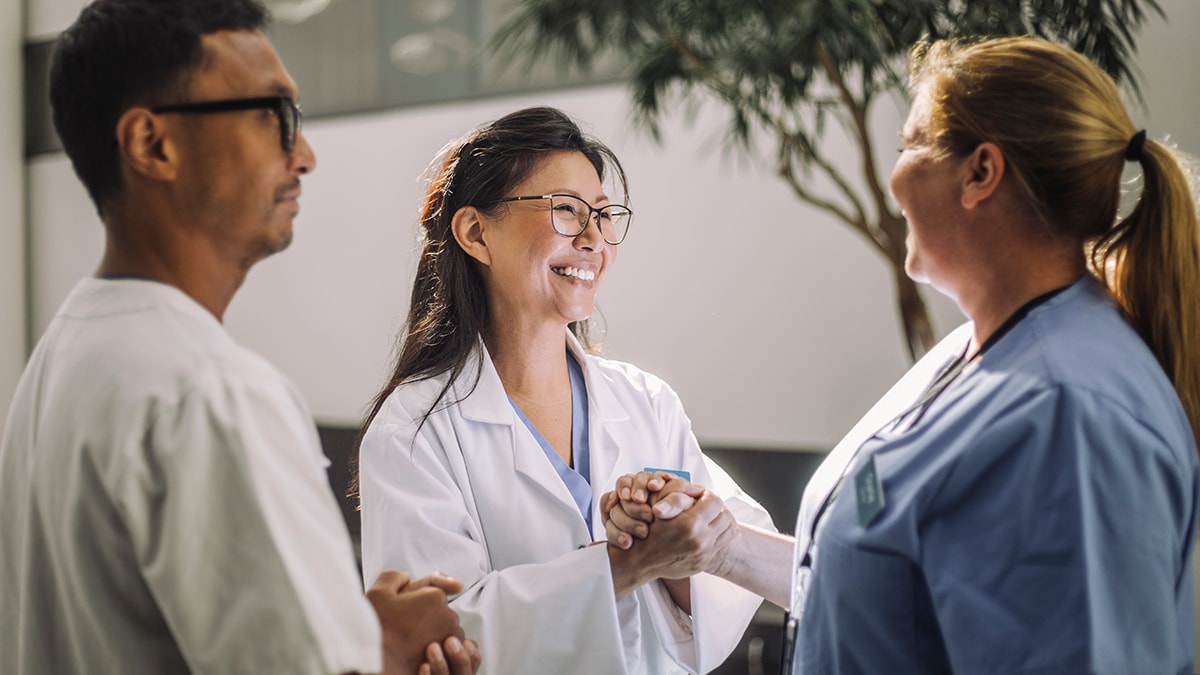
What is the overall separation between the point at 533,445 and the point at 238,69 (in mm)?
882

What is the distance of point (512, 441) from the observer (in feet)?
5.34

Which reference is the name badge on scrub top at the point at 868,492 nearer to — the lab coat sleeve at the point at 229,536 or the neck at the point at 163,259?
the lab coat sleeve at the point at 229,536

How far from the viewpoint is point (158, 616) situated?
861 millimetres

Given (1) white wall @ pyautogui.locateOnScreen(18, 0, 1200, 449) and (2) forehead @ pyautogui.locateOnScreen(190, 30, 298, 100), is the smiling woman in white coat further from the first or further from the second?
(1) white wall @ pyautogui.locateOnScreen(18, 0, 1200, 449)

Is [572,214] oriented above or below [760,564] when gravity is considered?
above

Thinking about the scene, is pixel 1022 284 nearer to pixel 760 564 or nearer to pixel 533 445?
pixel 760 564

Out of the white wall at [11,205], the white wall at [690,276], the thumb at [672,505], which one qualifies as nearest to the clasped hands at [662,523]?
the thumb at [672,505]

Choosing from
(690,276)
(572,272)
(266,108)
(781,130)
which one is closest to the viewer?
(266,108)

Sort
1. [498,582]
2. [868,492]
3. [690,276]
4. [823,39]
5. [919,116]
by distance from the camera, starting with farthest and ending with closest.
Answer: [690,276] < [823,39] < [498,582] < [919,116] < [868,492]

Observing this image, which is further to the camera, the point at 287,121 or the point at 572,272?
the point at 572,272

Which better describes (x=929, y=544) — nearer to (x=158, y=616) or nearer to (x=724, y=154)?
(x=158, y=616)

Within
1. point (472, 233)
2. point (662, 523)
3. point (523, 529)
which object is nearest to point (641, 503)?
point (662, 523)

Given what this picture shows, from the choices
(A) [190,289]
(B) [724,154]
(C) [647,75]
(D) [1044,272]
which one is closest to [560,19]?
(C) [647,75]

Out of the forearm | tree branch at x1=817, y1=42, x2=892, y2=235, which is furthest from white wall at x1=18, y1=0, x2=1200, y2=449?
the forearm
